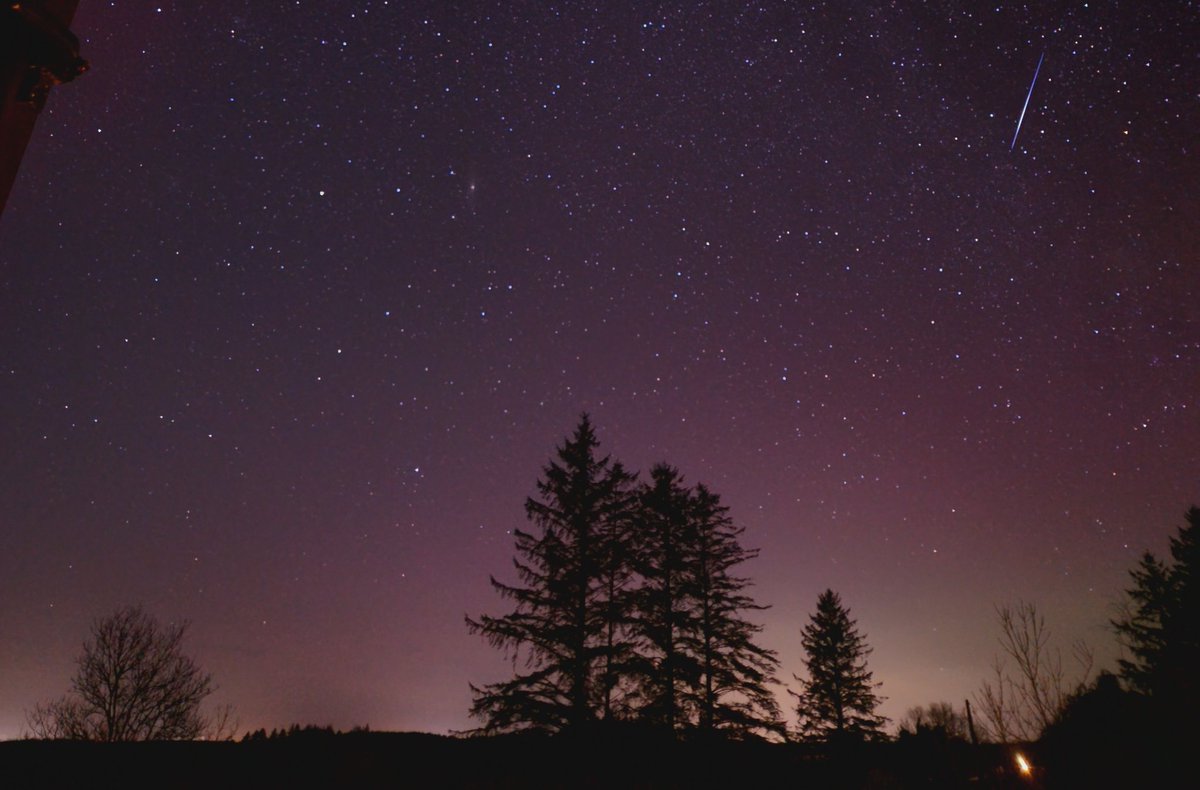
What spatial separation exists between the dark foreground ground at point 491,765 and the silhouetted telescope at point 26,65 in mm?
11034

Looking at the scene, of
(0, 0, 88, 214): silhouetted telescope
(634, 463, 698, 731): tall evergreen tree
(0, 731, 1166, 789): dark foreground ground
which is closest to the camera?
(0, 0, 88, 214): silhouetted telescope

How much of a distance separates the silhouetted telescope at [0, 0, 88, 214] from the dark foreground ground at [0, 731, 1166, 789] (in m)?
11.0

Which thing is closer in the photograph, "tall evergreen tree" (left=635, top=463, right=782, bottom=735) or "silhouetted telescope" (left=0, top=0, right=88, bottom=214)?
"silhouetted telescope" (left=0, top=0, right=88, bottom=214)

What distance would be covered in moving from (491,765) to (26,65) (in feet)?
56.9

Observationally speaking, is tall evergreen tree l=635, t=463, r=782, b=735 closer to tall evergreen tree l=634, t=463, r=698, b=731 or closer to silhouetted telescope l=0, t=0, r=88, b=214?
tall evergreen tree l=634, t=463, r=698, b=731

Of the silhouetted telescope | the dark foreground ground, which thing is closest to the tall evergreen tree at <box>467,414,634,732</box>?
the dark foreground ground

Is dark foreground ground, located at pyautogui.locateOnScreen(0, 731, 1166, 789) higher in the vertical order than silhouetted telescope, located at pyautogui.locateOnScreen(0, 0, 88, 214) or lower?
lower

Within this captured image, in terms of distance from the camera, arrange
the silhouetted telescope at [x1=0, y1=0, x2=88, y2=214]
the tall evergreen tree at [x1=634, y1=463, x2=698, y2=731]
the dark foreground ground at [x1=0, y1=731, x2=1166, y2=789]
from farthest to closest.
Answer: the tall evergreen tree at [x1=634, y1=463, x2=698, y2=731]
the dark foreground ground at [x1=0, y1=731, x2=1166, y2=789]
the silhouetted telescope at [x1=0, y1=0, x2=88, y2=214]

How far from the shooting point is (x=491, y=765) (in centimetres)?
1630

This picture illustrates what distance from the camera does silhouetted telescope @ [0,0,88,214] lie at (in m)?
2.08

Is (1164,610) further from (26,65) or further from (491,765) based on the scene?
(26,65)

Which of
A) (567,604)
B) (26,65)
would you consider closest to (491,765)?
(567,604)

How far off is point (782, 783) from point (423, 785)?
1093cm

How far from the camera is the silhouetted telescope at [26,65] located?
2082mm
